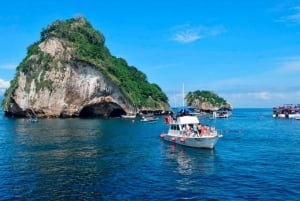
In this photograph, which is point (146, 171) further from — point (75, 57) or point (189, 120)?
point (75, 57)

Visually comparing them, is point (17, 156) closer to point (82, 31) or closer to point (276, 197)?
point (276, 197)

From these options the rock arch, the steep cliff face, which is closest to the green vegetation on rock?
the steep cliff face

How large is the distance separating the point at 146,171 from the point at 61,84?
89.9m

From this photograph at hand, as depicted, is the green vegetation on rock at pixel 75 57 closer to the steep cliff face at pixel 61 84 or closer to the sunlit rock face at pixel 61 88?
the steep cliff face at pixel 61 84

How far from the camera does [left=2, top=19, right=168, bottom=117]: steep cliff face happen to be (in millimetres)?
120750

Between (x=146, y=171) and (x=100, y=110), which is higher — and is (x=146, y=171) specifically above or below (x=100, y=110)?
below

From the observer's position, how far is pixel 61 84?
121062mm

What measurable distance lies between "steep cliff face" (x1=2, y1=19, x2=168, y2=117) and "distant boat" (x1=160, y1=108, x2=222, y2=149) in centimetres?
6510

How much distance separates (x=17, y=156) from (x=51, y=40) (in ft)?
Result: 283

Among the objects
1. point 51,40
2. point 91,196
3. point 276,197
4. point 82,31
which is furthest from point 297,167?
point 82,31

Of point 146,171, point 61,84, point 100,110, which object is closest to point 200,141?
point 146,171

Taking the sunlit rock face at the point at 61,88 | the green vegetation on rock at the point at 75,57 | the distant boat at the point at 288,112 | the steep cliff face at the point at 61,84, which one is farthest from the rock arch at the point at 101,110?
the distant boat at the point at 288,112

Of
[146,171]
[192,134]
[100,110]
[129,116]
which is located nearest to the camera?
[146,171]

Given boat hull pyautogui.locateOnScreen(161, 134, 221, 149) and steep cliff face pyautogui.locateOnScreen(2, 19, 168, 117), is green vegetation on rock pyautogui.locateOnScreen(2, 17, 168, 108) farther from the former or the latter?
boat hull pyautogui.locateOnScreen(161, 134, 221, 149)
